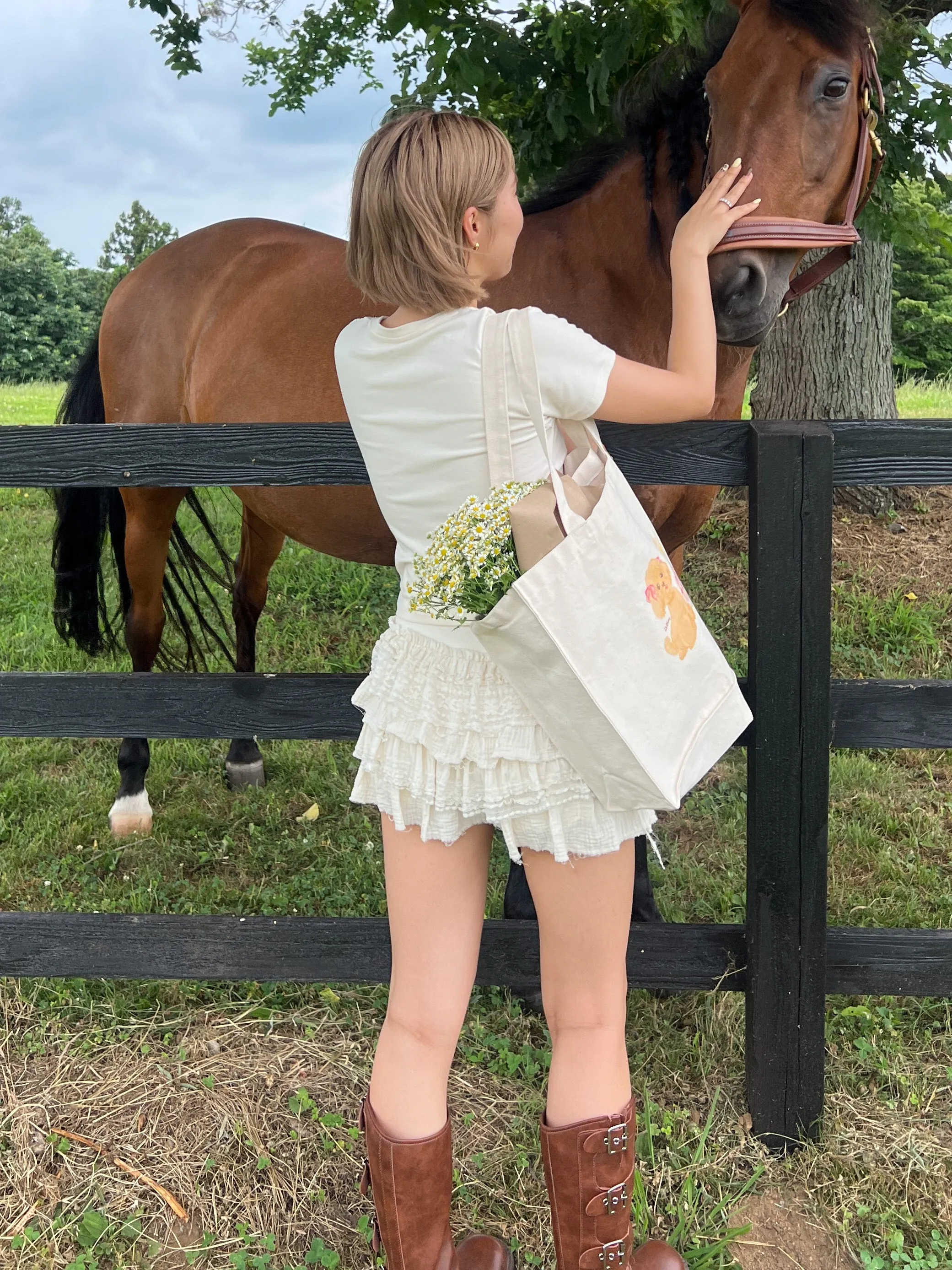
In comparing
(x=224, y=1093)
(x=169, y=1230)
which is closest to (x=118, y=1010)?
(x=224, y=1093)

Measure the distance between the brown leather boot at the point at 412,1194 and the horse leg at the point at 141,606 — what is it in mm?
2341

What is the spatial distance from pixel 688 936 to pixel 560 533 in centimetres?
120

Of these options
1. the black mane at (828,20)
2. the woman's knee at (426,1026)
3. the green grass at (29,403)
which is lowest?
the woman's knee at (426,1026)

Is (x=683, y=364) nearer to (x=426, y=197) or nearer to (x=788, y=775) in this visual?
(x=426, y=197)

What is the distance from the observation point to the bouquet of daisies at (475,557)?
132cm

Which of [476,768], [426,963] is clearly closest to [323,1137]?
[426,963]

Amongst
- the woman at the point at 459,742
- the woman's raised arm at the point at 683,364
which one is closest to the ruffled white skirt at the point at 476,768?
the woman at the point at 459,742

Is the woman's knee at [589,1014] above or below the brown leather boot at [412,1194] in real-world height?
above

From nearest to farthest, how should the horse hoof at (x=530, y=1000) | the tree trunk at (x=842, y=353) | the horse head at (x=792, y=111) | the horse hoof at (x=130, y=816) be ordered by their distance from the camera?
the horse head at (x=792, y=111) < the horse hoof at (x=530, y=1000) < the horse hoof at (x=130, y=816) < the tree trunk at (x=842, y=353)

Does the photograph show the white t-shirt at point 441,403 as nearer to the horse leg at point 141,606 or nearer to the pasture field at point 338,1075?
the pasture field at point 338,1075

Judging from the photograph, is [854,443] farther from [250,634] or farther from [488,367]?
[250,634]

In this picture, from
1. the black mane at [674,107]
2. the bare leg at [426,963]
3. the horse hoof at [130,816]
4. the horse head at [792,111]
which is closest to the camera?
the bare leg at [426,963]

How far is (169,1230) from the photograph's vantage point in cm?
194

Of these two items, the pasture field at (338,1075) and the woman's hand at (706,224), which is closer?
the woman's hand at (706,224)
